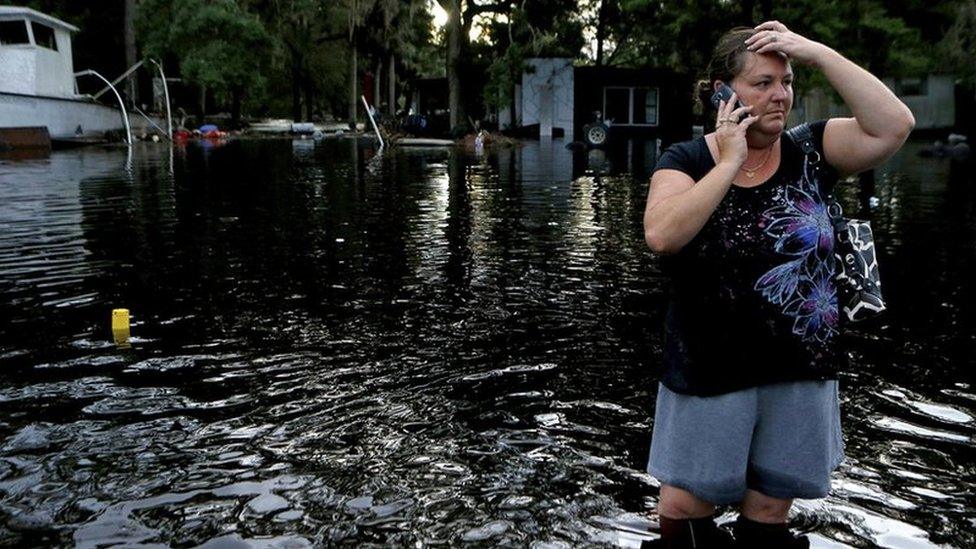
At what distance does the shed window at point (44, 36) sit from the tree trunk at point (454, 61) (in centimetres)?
1843

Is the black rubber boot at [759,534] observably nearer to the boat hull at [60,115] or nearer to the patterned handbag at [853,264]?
the patterned handbag at [853,264]

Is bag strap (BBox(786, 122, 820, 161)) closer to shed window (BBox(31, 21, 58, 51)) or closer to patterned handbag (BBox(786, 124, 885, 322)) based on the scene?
patterned handbag (BBox(786, 124, 885, 322))

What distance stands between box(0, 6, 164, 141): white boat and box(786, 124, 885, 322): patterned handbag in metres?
37.8

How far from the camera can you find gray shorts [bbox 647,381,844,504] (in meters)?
3.17

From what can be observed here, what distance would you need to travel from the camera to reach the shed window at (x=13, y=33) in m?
38.5

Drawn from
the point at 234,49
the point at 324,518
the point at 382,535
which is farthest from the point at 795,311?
the point at 234,49

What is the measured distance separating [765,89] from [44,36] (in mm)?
43482

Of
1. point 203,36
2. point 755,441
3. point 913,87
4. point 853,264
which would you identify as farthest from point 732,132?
point 203,36

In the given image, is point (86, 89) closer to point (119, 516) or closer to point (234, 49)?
point (234, 49)

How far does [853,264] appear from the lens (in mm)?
3336

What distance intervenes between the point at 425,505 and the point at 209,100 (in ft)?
242

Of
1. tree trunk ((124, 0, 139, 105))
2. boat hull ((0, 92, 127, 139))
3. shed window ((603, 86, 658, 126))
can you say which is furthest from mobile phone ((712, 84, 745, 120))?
tree trunk ((124, 0, 139, 105))

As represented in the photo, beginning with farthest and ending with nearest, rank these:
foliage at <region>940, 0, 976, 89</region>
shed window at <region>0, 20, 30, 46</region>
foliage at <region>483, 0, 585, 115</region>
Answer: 1. foliage at <region>483, 0, 585, 115</region>
2. shed window at <region>0, 20, 30, 46</region>
3. foliage at <region>940, 0, 976, 89</region>

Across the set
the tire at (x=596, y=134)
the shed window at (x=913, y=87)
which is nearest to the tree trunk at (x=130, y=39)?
the tire at (x=596, y=134)
